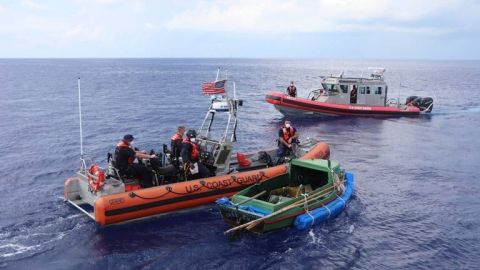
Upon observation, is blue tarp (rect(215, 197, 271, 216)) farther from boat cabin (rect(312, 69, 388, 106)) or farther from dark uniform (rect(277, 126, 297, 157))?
boat cabin (rect(312, 69, 388, 106))

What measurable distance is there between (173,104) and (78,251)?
98.7 feet

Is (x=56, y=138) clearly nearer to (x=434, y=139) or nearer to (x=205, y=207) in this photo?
(x=205, y=207)

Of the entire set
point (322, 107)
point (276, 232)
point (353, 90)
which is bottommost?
point (276, 232)

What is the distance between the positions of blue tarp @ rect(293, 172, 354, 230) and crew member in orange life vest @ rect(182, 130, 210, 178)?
3.20 m

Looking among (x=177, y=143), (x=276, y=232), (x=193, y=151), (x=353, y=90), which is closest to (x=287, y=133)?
(x=193, y=151)

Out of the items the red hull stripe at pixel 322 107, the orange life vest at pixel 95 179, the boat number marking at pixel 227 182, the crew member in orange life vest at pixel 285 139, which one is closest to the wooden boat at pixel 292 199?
the boat number marking at pixel 227 182

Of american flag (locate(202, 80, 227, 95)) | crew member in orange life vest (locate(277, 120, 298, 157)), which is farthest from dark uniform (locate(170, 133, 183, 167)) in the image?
crew member in orange life vest (locate(277, 120, 298, 157))

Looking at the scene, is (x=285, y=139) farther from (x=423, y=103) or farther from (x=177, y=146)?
(x=423, y=103)

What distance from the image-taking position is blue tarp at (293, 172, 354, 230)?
11.8 meters

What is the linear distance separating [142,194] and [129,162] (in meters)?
0.99

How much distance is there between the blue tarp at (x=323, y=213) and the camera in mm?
11797

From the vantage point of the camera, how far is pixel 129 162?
12.1m

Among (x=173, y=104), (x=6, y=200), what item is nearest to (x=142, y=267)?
(x=6, y=200)

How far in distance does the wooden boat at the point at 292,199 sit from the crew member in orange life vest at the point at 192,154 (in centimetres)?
158
